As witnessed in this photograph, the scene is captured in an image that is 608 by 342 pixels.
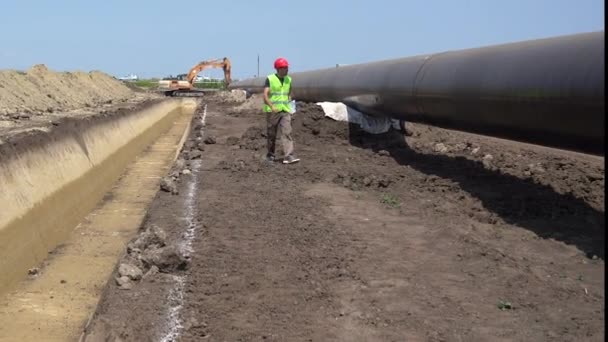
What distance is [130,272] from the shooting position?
564cm

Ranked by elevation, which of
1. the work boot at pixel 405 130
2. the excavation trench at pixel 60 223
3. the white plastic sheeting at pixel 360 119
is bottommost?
the excavation trench at pixel 60 223

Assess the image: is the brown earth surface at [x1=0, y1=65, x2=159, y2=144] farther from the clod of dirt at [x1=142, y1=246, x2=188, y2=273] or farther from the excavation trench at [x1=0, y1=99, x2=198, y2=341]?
the clod of dirt at [x1=142, y1=246, x2=188, y2=273]

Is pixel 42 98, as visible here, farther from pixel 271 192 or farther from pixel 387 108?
pixel 271 192

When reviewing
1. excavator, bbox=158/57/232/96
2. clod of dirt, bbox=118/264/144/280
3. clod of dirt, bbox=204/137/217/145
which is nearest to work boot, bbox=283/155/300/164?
clod of dirt, bbox=204/137/217/145

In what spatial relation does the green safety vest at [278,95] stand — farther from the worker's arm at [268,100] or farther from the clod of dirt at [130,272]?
the clod of dirt at [130,272]

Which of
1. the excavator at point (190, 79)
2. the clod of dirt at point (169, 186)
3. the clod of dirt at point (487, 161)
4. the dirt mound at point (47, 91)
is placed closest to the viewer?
the clod of dirt at point (169, 186)

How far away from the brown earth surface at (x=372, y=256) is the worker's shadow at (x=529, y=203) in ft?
0.09

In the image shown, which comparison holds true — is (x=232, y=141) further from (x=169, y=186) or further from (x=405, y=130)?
(x=169, y=186)

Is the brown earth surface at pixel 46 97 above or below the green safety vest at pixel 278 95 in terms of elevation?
below

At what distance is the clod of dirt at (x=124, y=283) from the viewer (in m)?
5.40

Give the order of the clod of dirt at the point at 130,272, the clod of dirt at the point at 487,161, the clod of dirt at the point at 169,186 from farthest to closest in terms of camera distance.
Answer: the clod of dirt at the point at 487,161 → the clod of dirt at the point at 169,186 → the clod of dirt at the point at 130,272

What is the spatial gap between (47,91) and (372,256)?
26695mm

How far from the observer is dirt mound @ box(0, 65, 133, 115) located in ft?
73.3

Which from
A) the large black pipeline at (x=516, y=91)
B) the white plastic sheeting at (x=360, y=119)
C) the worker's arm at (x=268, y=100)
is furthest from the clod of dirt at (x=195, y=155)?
the large black pipeline at (x=516, y=91)
